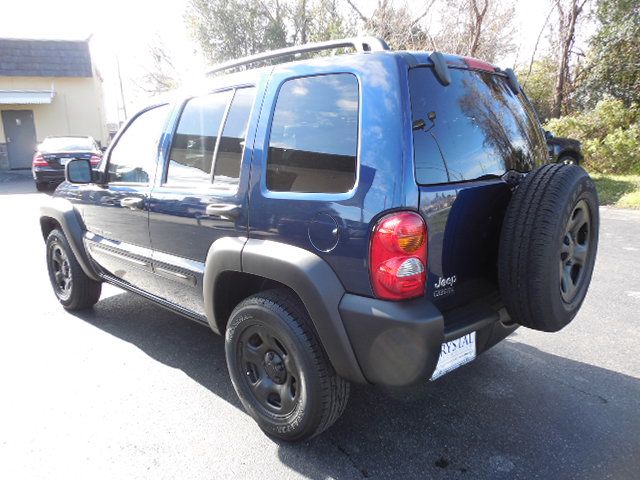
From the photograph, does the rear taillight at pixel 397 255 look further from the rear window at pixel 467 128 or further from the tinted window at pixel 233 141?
the tinted window at pixel 233 141

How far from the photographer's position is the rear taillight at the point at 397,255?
1918mm

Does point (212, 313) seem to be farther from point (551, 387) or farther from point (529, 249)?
point (551, 387)

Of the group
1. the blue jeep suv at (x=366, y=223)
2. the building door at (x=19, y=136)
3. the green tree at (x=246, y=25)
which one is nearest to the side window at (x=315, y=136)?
the blue jeep suv at (x=366, y=223)

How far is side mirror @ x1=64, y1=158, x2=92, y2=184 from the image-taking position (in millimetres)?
3588

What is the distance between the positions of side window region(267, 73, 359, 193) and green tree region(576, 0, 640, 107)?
47.4 ft

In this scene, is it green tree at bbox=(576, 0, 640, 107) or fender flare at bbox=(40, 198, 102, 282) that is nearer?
fender flare at bbox=(40, 198, 102, 282)

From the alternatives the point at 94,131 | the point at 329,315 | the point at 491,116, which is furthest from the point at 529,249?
the point at 94,131

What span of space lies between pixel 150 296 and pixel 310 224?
1.79m

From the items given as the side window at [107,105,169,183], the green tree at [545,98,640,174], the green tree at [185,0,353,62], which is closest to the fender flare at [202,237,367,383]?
the side window at [107,105,169,183]

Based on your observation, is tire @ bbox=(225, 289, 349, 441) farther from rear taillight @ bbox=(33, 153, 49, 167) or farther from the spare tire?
rear taillight @ bbox=(33, 153, 49, 167)

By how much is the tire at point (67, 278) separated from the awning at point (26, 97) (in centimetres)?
2014

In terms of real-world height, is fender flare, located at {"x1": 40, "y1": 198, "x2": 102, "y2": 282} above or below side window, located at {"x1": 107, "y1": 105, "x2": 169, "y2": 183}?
below

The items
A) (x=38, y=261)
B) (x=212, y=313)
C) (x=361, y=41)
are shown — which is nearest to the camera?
(x=361, y=41)

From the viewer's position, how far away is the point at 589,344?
3.46 meters
